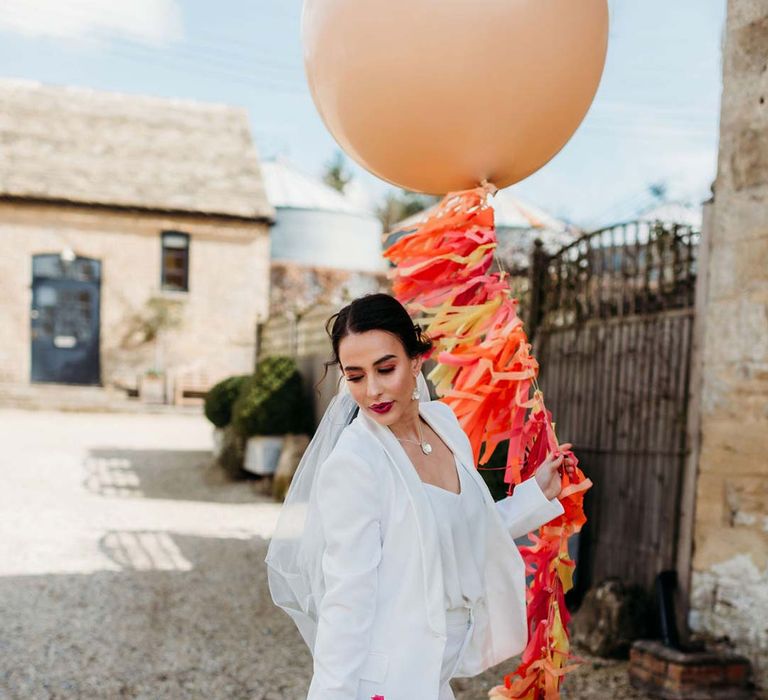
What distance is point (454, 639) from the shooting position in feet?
6.11

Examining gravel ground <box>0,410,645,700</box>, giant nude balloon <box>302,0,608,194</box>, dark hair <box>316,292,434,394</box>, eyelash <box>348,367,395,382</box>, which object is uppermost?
giant nude balloon <box>302,0,608,194</box>

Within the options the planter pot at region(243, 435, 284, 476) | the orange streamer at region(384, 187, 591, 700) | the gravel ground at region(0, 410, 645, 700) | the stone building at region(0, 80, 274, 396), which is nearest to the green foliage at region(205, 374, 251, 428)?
the gravel ground at region(0, 410, 645, 700)

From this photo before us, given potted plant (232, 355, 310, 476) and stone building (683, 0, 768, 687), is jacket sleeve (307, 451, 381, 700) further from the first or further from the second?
potted plant (232, 355, 310, 476)

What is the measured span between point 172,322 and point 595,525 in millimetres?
13975

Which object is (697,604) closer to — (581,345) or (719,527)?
(719,527)

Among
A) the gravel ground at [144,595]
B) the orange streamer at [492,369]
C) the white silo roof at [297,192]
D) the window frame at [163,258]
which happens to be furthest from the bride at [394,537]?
the white silo roof at [297,192]

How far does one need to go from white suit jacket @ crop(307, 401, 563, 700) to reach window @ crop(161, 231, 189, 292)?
1694 centimetres

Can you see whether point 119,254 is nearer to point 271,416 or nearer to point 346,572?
point 271,416

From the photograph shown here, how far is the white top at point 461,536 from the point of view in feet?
6.05

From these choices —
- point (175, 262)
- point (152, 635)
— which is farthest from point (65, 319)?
point (152, 635)

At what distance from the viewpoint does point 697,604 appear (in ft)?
12.6

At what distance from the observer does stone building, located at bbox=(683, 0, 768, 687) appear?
363 cm

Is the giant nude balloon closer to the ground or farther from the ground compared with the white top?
farther from the ground

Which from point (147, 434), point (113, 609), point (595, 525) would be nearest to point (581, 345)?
point (595, 525)
